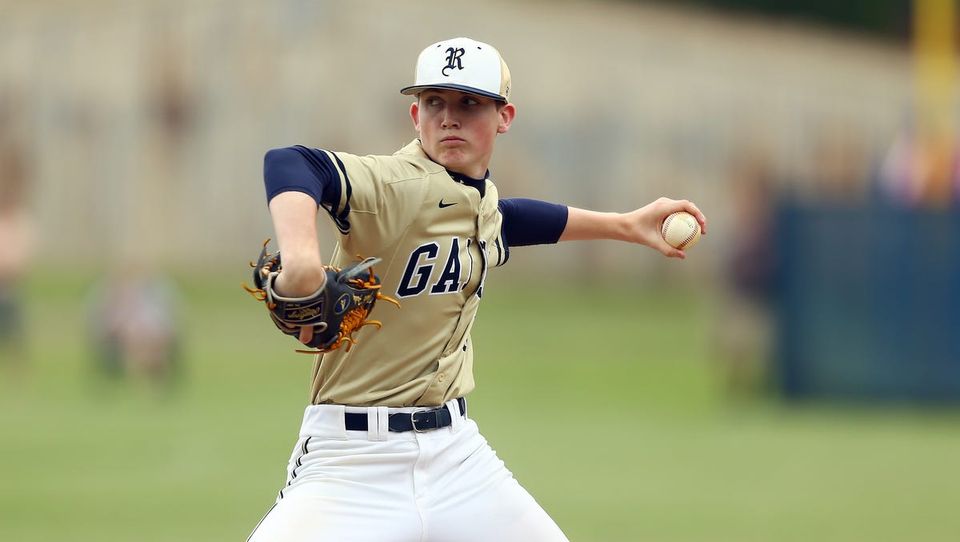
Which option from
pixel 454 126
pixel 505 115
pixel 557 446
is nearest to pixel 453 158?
pixel 454 126

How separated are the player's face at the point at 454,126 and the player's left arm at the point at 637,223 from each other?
61 cm

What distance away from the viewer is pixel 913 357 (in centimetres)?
1554

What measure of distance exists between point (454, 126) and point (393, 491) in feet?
3.87

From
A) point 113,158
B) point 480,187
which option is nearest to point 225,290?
point 113,158

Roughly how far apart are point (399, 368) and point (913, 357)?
11190 mm

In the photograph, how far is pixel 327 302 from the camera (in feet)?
14.8

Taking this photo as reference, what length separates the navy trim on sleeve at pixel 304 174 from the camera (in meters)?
4.52

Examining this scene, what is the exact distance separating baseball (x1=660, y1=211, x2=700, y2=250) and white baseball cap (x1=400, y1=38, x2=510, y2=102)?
2.69ft

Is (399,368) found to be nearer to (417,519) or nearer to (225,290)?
(417,519)

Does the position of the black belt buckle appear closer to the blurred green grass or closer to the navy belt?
the navy belt

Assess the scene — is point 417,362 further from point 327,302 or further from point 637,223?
point 637,223

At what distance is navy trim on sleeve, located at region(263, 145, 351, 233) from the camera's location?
4.52m

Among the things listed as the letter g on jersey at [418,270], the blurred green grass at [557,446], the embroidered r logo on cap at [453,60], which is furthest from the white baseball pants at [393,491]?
the blurred green grass at [557,446]

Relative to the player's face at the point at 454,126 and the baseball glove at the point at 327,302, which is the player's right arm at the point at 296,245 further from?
the player's face at the point at 454,126
